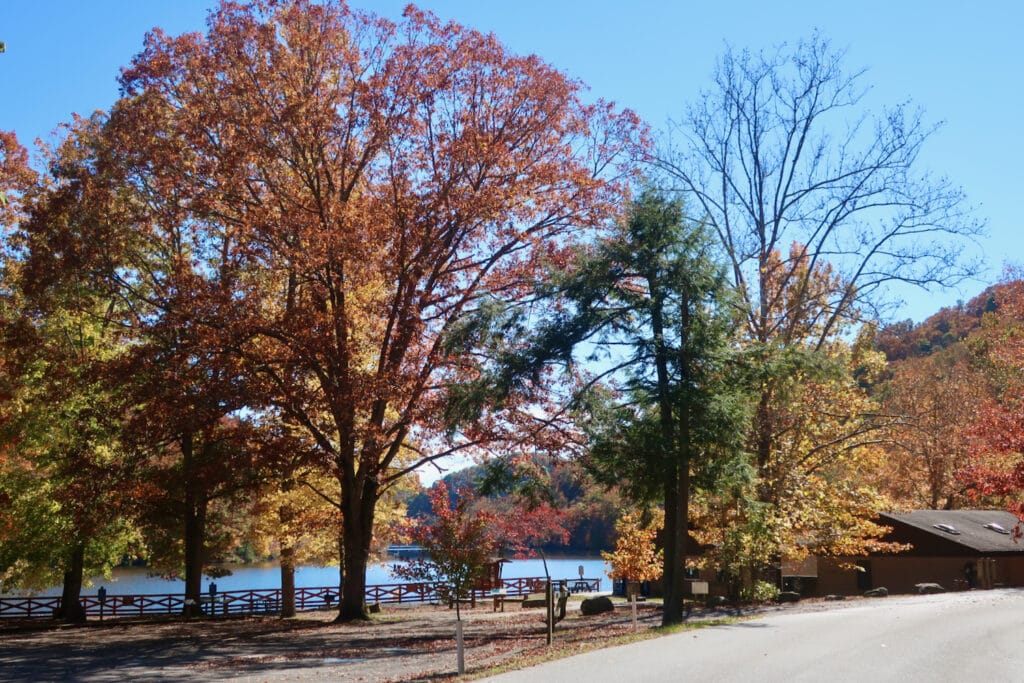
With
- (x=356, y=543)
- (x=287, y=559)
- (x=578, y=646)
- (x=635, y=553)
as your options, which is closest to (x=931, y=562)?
(x=635, y=553)

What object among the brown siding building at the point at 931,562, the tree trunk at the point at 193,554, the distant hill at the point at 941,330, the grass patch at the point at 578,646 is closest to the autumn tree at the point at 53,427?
the tree trunk at the point at 193,554

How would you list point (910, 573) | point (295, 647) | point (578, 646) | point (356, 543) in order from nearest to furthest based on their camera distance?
point (578, 646)
point (295, 647)
point (356, 543)
point (910, 573)

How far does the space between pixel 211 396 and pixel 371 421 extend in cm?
450

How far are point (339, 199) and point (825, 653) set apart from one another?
1697cm

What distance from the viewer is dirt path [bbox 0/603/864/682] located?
1542cm

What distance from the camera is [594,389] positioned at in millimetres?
21391

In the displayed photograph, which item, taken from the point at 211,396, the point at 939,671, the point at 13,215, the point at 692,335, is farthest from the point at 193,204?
the point at 939,671

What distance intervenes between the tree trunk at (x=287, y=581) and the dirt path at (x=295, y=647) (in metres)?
3.61

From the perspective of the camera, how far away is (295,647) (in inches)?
774

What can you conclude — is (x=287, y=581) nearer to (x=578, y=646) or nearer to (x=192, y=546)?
(x=192, y=546)

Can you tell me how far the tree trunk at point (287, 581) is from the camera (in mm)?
31906

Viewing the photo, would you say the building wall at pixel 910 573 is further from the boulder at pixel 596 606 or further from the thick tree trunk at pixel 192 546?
the thick tree trunk at pixel 192 546

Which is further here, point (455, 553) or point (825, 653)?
point (455, 553)

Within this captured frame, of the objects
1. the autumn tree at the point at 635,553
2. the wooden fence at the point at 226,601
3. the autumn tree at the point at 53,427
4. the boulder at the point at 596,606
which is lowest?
the wooden fence at the point at 226,601
